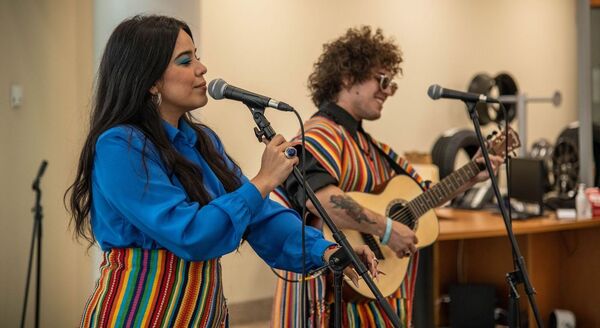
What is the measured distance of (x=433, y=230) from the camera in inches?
128

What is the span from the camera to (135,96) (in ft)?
6.52

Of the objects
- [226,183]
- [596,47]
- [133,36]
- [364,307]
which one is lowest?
[364,307]

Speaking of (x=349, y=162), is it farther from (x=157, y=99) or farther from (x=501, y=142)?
(x=157, y=99)

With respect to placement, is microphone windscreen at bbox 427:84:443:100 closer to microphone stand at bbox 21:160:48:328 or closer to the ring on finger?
the ring on finger

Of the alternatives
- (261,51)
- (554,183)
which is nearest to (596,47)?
(554,183)

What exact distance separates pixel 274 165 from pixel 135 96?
1.29 ft

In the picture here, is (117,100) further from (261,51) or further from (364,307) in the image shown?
(261,51)

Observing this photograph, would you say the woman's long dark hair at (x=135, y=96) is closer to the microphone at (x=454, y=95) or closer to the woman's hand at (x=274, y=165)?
the woman's hand at (x=274, y=165)

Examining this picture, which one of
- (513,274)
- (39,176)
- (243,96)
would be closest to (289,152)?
(243,96)

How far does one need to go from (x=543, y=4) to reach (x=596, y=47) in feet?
9.35

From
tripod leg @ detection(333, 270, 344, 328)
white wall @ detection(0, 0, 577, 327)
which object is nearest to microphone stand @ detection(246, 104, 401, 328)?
tripod leg @ detection(333, 270, 344, 328)

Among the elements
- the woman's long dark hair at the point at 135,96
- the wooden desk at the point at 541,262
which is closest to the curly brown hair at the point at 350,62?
the woman's long dark hair at the point at 135,96

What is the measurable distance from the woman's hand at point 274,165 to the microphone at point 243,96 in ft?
0.25

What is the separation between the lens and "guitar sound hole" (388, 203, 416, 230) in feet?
10.3
